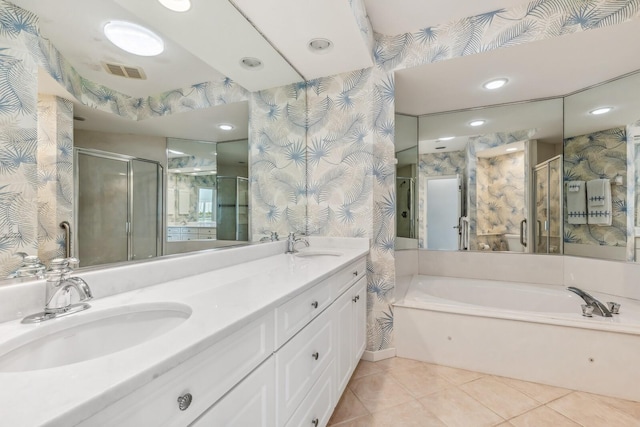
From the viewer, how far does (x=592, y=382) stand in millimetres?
1756

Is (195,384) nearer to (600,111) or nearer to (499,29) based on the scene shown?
(499,29)

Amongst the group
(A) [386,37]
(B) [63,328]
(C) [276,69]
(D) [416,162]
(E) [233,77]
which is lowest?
(B) [63,328]

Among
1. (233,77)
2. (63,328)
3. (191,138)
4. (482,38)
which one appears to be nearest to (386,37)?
(482,38)

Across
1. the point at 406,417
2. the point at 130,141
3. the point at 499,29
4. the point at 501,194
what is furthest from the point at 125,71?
the point at 501,194

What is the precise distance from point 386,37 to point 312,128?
2.86ft

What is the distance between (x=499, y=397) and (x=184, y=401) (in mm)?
1909

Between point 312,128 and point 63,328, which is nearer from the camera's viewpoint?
point 63,328

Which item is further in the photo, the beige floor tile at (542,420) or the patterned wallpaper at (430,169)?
the patterned wallpaper at (430,169)

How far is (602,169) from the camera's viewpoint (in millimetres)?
2400

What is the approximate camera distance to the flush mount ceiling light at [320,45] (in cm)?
186

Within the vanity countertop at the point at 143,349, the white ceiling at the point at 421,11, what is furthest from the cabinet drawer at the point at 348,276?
the white ceiling at the point at 421,11

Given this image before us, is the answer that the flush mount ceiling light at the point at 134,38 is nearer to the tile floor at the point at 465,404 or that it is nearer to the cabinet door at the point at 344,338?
the cabinet door at the point at 344,338

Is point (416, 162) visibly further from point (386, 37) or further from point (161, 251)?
point (161, 251)

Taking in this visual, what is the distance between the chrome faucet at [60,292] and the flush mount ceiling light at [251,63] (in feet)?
4.66
